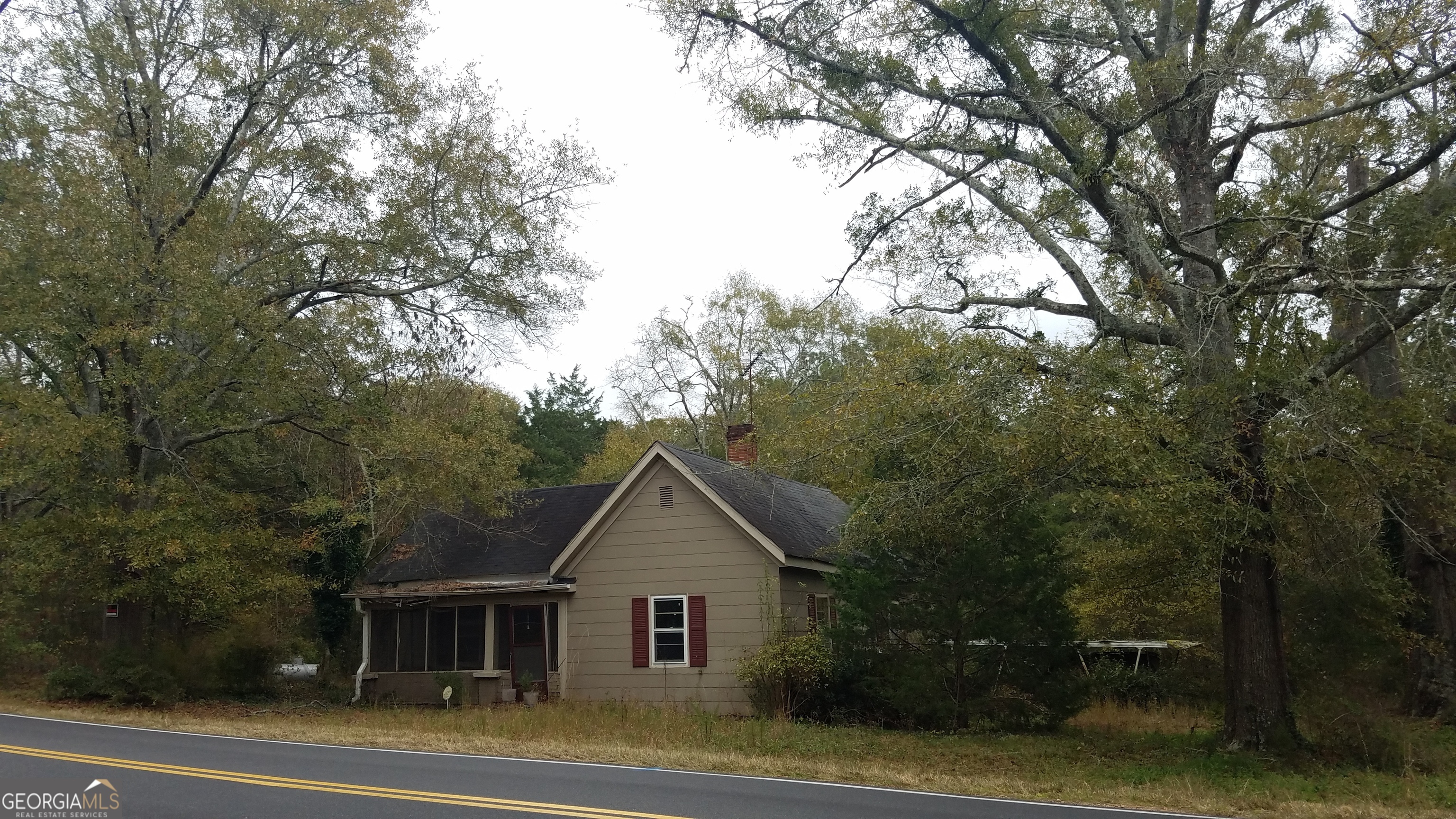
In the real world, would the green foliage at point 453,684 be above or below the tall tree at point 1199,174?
below

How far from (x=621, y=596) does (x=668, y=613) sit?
1.12 m

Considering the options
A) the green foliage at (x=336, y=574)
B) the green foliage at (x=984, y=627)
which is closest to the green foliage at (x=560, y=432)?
the green foliage at (x=336, y=574)

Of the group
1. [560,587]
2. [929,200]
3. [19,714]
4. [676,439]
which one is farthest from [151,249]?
[676,439]

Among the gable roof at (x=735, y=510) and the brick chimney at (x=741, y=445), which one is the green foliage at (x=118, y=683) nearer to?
the gable roof at (x=735, y=510)

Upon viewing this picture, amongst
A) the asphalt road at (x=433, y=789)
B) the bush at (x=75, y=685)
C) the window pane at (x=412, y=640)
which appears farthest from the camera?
the window pane at (x=412, y=640)

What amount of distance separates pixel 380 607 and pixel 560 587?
5.38 meters

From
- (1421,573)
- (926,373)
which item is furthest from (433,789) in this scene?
(1421,573)

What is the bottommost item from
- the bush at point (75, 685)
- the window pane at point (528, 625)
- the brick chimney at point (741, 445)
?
the bush at point (75, 685)

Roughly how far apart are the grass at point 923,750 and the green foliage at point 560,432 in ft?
70.1

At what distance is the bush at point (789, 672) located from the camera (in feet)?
58.6

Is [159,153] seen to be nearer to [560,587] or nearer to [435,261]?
[435,261]

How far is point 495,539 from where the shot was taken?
80.0 ft

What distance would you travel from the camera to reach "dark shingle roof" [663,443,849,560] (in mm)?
19969

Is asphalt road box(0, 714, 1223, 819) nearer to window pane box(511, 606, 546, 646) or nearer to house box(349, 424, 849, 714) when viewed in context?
house box(349, 424, 849, 714)
